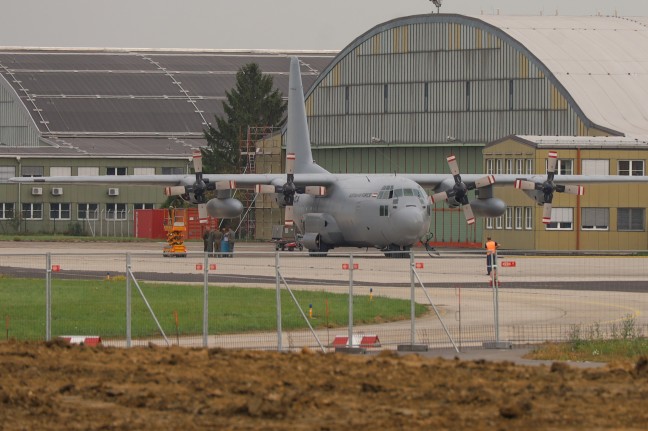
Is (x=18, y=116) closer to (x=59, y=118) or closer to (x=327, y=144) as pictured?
(x=59, y=118)

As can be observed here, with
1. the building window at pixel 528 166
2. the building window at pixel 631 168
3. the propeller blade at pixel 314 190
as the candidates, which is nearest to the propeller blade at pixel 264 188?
the propeller blade at pixel 314 190

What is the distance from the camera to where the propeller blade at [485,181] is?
6222 cm

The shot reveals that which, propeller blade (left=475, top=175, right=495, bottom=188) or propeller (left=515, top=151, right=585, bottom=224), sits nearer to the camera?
propeller (left=515, top=151, right=585, bottom=224)

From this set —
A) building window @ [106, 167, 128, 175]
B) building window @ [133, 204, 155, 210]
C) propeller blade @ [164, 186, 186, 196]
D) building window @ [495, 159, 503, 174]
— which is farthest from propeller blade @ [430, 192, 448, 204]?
building window @ [106, 167, 128, 175]

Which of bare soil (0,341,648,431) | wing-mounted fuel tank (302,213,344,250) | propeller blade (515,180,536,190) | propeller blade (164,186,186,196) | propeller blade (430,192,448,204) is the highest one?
propeller blade (515,180,536,190)

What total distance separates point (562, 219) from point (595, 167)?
3333mm

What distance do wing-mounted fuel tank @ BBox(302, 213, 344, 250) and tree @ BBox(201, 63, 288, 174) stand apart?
41.1m

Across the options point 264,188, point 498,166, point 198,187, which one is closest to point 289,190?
point 264,188

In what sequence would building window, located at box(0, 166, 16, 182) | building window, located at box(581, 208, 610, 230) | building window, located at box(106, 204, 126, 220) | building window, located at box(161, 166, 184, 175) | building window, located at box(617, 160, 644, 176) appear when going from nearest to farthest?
building window, located at box(581, 208, 610, 230), building window, located at box(617, 160, 644, 176), building window, located at box(0, 166, 16, 182), building window, located at box(106, 204, 126, 220), building window, located at box(161, 166, 184, 175)

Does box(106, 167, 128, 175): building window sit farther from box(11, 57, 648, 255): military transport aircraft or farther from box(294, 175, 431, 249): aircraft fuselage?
box(294, 175, 431, 249): aircraft fuselage

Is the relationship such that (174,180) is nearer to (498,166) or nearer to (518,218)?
(518,218)

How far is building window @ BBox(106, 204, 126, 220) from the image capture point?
10325 centimetres

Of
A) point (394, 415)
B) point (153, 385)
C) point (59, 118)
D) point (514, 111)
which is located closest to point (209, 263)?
point (153, 385)

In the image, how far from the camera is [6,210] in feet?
334
